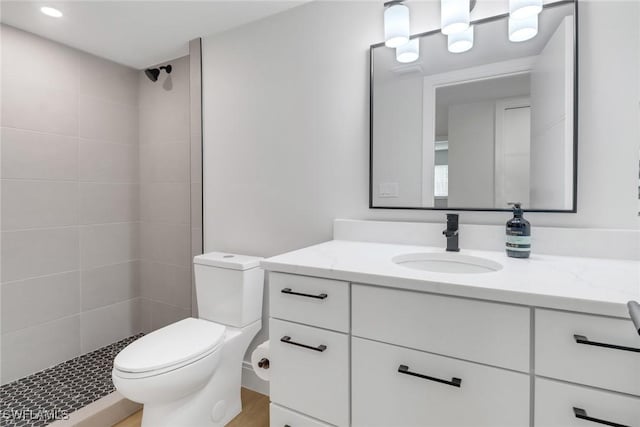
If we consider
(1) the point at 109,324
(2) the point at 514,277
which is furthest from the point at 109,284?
(2) the point at 514,277

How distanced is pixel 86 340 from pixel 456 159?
8.75ft

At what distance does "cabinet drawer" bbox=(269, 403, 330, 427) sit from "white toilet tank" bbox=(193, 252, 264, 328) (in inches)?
24.9

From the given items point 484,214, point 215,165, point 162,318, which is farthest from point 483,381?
point 162,318

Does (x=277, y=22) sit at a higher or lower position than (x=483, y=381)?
higher

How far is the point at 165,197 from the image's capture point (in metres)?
2.53

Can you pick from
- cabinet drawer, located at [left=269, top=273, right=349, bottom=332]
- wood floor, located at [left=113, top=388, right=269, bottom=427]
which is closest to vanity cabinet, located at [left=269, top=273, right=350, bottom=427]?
cabinet drawer, located at [left=269, top=273, right=349, bottom=332]

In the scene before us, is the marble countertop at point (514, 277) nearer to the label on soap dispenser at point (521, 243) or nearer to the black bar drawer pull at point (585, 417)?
the label on soap dispenser at point (521, 243)

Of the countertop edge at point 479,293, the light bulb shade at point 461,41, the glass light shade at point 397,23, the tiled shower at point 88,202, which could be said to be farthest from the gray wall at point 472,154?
the tiled shower at point 88,202

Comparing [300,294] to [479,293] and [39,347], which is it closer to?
[479,293]

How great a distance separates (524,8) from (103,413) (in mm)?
2602

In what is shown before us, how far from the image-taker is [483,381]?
0.86 meters

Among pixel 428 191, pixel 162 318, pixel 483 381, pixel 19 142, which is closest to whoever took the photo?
pixel 483 381

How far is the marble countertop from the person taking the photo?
2.52 ft

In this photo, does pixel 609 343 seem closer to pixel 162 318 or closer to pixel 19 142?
pixel 162 318
